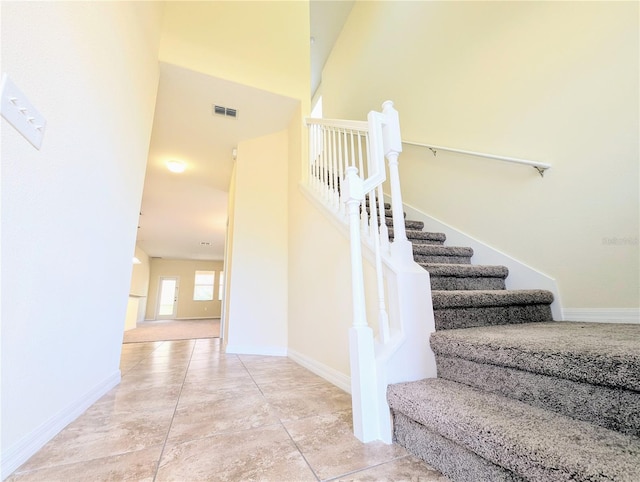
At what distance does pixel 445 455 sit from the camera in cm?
77

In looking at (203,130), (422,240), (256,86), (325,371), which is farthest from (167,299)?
(422,240)

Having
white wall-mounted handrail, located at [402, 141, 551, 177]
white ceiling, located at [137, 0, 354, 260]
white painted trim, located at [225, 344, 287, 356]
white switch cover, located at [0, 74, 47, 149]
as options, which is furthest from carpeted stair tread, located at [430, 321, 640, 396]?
white ceiling, located at [137, 0, 354, 260]

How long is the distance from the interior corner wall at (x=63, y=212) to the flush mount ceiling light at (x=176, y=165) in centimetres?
218

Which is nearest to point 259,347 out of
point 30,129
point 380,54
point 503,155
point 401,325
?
point 401,325

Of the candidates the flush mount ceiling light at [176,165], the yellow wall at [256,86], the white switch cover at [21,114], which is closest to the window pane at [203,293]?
the flush mount ceiling light at [176,165]

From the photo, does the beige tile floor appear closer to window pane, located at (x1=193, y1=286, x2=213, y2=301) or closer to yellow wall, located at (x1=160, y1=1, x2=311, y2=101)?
yellow wall, located at (x1=160, y1=1, x2=311, y2=101)

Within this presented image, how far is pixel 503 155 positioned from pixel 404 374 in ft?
5.72

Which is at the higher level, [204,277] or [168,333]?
[204,277]

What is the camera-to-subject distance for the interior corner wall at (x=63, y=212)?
30.8 inches

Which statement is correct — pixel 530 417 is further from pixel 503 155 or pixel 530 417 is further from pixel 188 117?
pixel 188 117

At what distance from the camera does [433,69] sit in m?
2.64

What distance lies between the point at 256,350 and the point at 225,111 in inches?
97.5

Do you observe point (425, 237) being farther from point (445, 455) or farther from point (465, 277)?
point (445, 455)

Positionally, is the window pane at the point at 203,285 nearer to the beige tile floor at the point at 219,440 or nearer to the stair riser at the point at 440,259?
the beige tile floor at the point at 219,440
